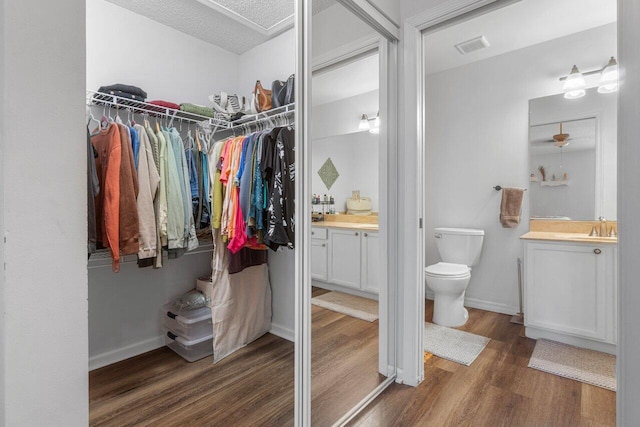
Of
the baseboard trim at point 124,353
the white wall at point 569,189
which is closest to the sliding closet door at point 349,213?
the baseboard trim at point 124,353

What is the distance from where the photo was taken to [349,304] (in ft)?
5.77

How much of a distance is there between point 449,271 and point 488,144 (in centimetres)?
130

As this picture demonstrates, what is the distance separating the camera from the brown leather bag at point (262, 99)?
222cm

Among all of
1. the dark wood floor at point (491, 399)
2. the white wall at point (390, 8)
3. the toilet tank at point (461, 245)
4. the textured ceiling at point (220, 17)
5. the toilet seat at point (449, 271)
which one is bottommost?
the dark wood floor at point (491, 399)

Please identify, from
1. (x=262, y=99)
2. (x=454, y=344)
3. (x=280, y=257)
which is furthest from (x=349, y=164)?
(x=454, y=344)

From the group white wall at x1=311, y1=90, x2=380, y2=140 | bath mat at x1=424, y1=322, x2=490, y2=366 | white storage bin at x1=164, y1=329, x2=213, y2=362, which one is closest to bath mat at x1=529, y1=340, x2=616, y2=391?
bath mat at x1=424, y1=322, x2=490, y2=366

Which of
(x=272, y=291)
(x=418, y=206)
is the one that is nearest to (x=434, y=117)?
(x=418, y=206)

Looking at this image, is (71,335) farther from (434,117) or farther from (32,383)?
(434,117)

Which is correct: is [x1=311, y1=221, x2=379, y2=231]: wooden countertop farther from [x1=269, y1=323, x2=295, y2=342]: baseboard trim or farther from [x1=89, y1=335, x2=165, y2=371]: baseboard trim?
[x1=89, y1=335, x2=165, y2=371]: baseboard trim

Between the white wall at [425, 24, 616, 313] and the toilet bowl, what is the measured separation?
54cm

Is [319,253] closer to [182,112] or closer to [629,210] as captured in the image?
[629,210]

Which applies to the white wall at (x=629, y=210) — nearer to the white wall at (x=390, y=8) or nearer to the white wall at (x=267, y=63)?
the white wall at (x=390, y=8)

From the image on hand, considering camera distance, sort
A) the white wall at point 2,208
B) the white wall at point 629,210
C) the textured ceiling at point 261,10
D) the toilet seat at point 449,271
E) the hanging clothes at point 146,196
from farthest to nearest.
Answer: the toilet seat at point 449,271 < the textured ceiling at point 261,10 < the hanging clothes at point 146,196 < the white wall at point 629,210 < the white wall at point 2,208

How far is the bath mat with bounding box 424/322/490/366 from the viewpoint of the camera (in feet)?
7.25
